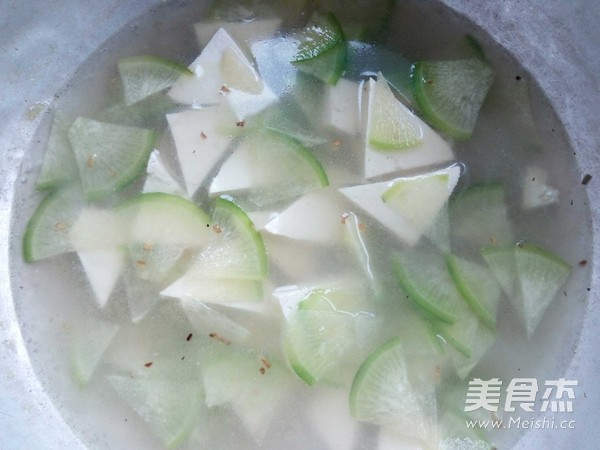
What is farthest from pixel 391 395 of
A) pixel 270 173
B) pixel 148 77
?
pixel 148 77

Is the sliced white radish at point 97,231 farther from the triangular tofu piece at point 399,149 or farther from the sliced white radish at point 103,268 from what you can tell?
the triangular tofu piece at point 399,149

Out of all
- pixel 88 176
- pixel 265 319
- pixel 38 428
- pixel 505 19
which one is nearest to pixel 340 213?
pixel 265 319

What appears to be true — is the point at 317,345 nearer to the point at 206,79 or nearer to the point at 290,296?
the point at 290,296

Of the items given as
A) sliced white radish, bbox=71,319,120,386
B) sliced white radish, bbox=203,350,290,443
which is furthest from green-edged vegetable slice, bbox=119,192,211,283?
sliced white radish, bbox=203,350,290,443

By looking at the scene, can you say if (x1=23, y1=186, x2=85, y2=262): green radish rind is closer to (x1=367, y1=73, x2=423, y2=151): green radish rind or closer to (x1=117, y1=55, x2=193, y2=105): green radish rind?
(x1=117, y1=55, x2=193, y2=105): green radish rind

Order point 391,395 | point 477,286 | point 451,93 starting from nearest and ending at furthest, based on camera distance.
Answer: point 391,395 → point 477,286 → point 451,93

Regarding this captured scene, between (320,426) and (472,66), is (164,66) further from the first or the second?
(320,426)

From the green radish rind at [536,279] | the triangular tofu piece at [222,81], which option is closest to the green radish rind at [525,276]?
the green radish rind at [536,279]
